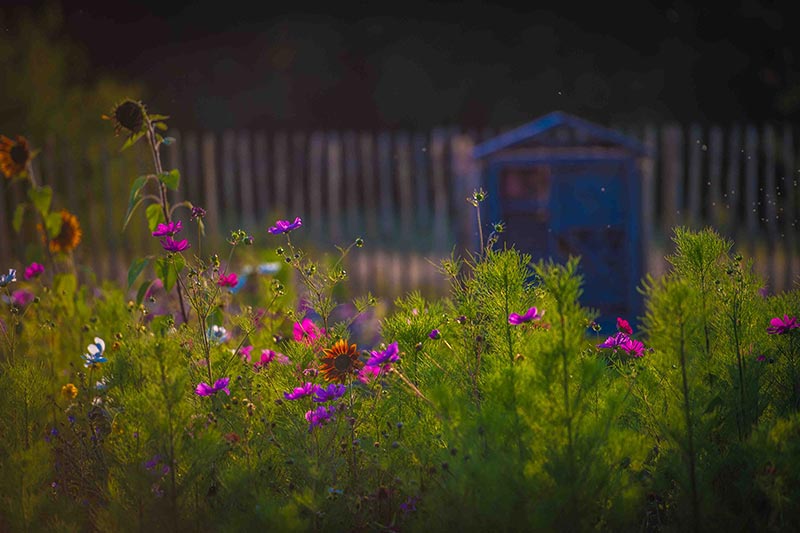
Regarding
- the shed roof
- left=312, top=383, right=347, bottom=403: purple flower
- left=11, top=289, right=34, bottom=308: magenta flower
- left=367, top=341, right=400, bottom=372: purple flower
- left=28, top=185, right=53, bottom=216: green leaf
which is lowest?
left=312, top=383, right=347, bottom=403: purple flower

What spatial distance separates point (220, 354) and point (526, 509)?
1159 mm

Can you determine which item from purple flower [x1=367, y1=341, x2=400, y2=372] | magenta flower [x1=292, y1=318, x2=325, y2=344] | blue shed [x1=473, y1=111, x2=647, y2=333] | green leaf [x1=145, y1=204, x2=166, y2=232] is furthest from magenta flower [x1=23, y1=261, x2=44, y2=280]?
blue shed [x1=473, y1=111, x2=647, y2=333]

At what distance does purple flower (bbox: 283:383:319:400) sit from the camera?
2181 mm

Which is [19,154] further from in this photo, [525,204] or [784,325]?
[525,204]

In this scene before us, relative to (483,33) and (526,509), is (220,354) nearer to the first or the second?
(526,509)

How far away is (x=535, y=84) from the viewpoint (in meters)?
19.5

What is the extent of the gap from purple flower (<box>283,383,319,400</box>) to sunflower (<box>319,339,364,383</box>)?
0.16ft

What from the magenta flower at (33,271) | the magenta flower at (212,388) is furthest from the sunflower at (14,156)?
the magenta flower at (212,388)

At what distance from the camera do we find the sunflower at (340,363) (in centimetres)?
224

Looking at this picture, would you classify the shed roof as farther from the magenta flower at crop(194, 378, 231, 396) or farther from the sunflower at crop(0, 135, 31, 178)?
the magenta flower at crop(194, 378, 231, 396)

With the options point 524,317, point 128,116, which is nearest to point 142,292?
point 128,116

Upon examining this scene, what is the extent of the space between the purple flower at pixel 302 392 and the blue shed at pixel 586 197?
4.03 m

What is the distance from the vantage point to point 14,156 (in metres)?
3.59

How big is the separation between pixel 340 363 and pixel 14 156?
2.11 metres
